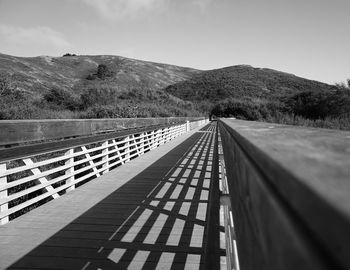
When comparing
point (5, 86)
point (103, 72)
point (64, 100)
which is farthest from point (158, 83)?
point (5, 86)

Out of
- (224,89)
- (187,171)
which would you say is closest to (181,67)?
(224,89)

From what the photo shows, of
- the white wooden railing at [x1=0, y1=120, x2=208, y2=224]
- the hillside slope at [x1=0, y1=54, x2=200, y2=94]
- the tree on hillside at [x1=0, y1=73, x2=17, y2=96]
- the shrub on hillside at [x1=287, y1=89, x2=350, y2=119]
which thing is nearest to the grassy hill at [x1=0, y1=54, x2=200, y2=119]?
the hillside slope at [x1=0, y1=54, x2=200, y2=94]

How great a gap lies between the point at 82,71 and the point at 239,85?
51.0 meters

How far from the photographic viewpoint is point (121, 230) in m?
4.51

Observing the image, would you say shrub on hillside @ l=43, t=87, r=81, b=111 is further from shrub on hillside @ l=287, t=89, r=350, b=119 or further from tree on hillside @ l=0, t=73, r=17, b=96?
shrub on hillside @ l=287, t=89, r=350, b=119

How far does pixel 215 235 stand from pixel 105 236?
2798 millimetres

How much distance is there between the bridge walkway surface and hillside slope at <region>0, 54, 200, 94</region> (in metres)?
70.9

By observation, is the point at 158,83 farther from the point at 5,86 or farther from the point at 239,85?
the point at 5,86

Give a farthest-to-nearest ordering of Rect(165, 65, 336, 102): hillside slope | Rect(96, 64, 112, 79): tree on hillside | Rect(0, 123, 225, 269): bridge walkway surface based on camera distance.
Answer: Rect(96, 64, 112, 79): tree on hillside < Rect(165, 65, 336, 102): hillside slope < Rect(0, 123, 225, 269): bridge walkway surface

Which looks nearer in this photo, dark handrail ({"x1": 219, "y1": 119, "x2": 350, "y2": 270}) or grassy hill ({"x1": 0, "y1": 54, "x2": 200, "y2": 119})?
dark handrail ({"x1": 219, "y1": 119, "x2": 350, "y2": 270})

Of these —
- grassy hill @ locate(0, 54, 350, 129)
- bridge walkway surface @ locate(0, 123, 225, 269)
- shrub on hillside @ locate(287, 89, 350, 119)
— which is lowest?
bridge walkway surface @ locate(0, 123, 225, 269)

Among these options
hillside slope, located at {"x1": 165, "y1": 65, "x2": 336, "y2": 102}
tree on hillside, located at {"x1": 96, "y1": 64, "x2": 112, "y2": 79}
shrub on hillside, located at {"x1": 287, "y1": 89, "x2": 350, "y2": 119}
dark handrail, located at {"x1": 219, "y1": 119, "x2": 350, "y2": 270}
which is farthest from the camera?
tree on hillside, located at {"x1": 96, "y1": 64, "x2": 112, "y2": 79}

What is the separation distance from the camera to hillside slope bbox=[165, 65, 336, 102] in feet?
346

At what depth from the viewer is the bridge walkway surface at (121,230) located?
3475 mm
